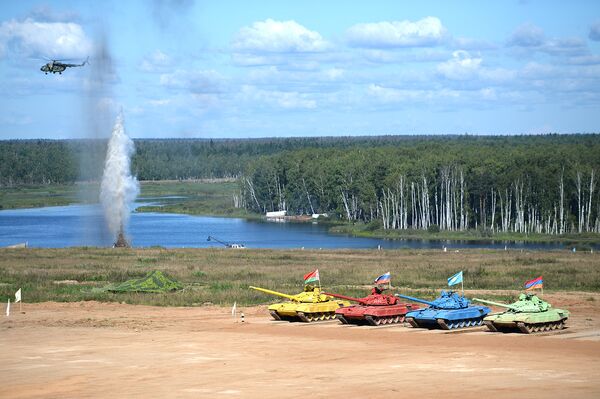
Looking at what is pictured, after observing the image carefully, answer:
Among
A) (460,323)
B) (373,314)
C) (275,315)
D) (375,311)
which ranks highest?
(375,311)

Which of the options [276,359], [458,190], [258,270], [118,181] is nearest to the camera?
[276,359]

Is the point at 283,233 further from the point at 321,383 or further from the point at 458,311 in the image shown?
the point at 321,383

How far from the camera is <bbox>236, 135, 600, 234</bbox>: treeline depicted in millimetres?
128750

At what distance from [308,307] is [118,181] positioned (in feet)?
166

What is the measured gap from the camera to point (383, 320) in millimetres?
42125

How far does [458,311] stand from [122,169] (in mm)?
55733

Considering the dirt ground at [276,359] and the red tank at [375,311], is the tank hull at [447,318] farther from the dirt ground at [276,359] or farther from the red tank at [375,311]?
the red tank at [375,311]

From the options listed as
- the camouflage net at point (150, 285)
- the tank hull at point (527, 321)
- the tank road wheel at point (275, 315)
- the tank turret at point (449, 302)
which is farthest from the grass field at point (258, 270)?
the tank hull at point (527, 321)

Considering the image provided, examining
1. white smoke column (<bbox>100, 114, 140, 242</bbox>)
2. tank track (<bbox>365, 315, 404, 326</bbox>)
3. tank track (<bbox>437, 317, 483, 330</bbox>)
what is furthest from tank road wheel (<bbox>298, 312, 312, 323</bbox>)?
white smoke column (<bbox>100, 114, 140, 242</bbox>)

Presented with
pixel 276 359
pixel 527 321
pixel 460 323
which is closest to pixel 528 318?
pixel 527 321

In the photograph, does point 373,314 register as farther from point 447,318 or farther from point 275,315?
point 275,315

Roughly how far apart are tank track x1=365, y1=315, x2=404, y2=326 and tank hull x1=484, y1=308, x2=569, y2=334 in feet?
13.1

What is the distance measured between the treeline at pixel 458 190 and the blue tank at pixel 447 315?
84.5 metres

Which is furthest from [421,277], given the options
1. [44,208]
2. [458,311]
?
[44,208]
